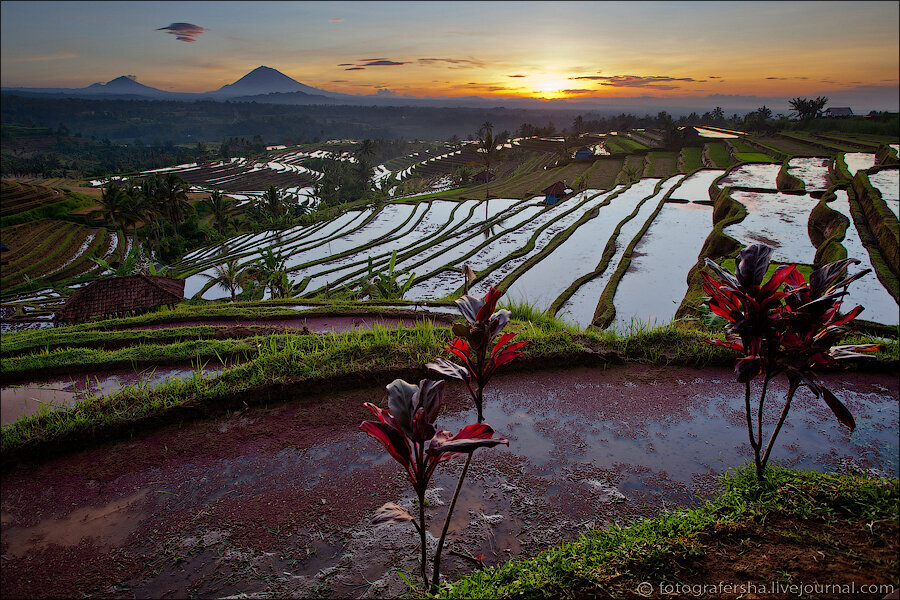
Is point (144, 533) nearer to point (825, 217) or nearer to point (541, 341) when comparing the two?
point (541, 341)

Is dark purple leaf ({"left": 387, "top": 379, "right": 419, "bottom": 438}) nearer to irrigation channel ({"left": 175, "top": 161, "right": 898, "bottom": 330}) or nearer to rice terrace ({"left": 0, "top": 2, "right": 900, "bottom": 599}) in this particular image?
rice terrace ({"left": 0, "top": 2, "right": 900, "bottom": 599})

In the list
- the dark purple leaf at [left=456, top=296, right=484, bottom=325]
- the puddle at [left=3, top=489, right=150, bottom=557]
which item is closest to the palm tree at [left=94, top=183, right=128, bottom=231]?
the puddle at [left=3, top=489, right=150, bottom=557]

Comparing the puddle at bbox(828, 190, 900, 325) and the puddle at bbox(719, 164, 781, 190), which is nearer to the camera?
the puddle at bbox(828, 190, 900, 325)

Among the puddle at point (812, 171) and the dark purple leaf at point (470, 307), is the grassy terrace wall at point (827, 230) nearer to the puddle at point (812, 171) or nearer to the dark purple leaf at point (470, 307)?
the puddle at point (812, 171)

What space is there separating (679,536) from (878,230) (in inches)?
623

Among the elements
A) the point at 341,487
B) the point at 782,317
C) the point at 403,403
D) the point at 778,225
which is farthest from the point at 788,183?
the point at 403,403

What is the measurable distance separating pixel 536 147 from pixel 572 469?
60997 millimetres

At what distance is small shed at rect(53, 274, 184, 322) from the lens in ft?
47.2

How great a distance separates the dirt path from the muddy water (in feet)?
4.23

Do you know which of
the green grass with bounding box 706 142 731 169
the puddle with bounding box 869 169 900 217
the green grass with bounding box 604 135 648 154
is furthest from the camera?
the green grass with bounding box 604 135 648 154

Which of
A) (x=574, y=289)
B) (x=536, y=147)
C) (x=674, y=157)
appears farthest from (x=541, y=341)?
(x=536, y=147)

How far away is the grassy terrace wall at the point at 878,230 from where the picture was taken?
11.0m

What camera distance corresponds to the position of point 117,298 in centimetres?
1471

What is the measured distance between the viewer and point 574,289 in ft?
40.8
